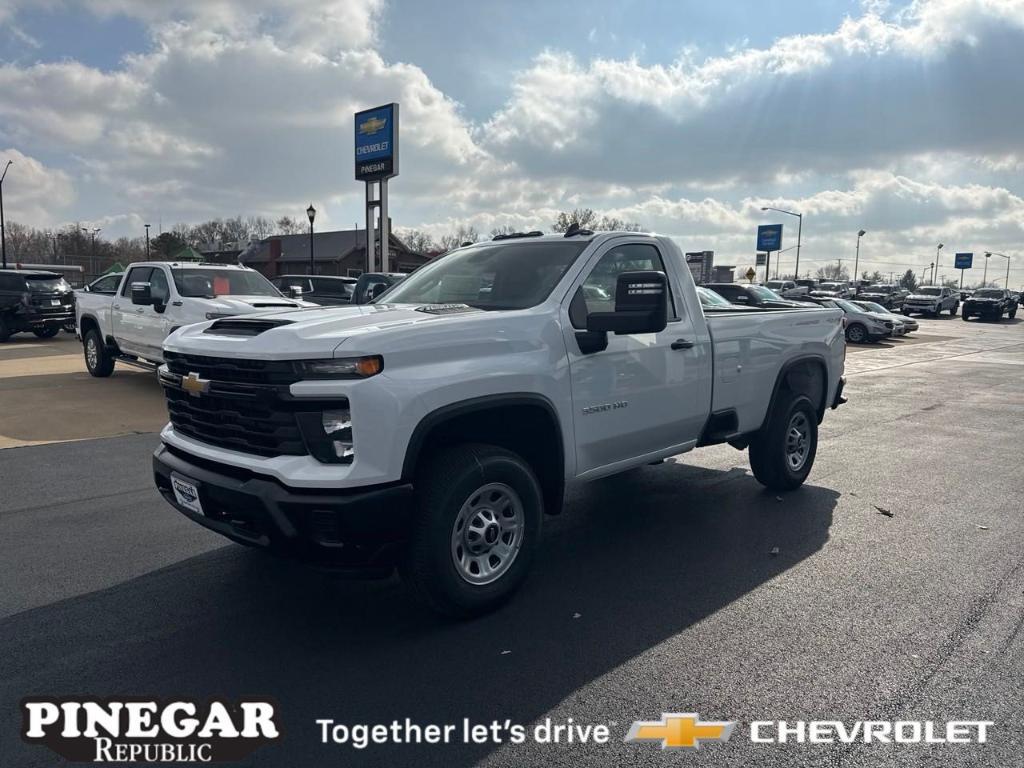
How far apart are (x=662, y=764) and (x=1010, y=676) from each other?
1.77 meters

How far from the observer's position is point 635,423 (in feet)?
15.3

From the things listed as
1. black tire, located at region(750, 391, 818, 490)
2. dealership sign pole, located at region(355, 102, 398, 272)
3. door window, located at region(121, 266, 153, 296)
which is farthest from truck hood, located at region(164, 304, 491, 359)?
dealership sign pole, located at region(355, 102, 398, 272)

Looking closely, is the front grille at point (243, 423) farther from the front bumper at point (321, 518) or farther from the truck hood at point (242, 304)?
the truck hood at point (242, 304)

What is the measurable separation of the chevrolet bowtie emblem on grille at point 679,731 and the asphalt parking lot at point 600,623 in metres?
0.05

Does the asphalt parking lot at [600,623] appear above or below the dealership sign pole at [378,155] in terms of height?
below

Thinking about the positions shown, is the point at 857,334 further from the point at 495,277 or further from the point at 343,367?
the point at 343,367

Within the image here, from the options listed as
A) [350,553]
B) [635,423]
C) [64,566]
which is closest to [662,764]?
[350,553]

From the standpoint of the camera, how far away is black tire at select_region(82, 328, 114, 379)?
12.5 metres

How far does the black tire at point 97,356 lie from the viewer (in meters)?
12.5

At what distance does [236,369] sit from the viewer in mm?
3621

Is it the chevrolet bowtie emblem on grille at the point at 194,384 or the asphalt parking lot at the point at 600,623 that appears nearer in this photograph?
the asphalt parking lot at the point at 600,623

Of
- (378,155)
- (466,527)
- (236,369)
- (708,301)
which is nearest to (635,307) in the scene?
(466,527)

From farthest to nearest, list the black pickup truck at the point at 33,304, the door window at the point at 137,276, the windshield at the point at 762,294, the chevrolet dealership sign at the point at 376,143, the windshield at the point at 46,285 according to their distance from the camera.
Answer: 1. the chevrolet dealership sign at the point at 376,143
2. the windshield at the point at 762,294
3. the windshield at the point at 46,285
4. the black pickup truck at the point at 33,304
5. the door window at the point at 137,276

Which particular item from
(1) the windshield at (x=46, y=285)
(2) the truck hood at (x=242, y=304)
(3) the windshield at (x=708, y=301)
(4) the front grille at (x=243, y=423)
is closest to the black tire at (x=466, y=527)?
(4) the front grille at (x=243, y=423)
